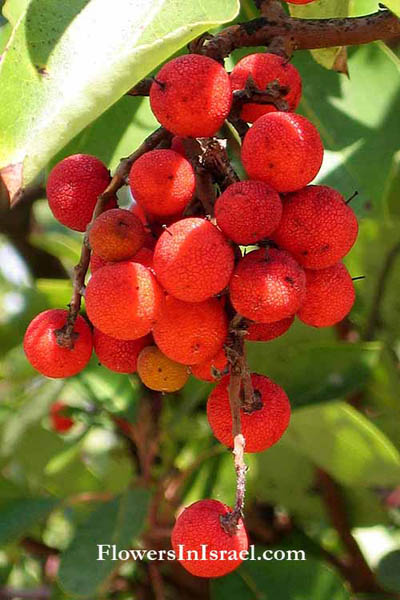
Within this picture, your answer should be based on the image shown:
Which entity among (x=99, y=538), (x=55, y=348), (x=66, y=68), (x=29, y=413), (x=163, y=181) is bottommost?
(x=99, y=538)

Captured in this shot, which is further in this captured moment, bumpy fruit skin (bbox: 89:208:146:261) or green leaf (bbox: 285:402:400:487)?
green leaf (bbox: 285:402:400:487)

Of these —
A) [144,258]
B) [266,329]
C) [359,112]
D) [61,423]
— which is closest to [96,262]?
[144,258]

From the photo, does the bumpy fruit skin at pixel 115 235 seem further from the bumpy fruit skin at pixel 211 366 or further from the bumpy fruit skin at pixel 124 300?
the bumpy fruit skin at pixel 211 366

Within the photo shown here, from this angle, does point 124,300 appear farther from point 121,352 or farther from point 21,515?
point 21,515

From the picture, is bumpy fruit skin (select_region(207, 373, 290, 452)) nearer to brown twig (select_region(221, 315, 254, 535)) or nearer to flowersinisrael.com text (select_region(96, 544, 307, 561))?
brown twig (select_region(221, 315, 254, 535))

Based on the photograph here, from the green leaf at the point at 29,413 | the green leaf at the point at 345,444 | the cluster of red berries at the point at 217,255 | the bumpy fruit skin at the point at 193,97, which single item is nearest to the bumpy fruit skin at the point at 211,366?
the cluster of red berries at the point at 217,255

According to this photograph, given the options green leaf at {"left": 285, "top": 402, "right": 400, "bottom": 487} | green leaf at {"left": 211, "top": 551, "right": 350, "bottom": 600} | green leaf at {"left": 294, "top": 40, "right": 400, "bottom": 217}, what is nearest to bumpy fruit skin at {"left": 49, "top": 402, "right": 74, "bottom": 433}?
green leaf at {"left": 211, "top": 551, "right": 350, "bottom": 600}
